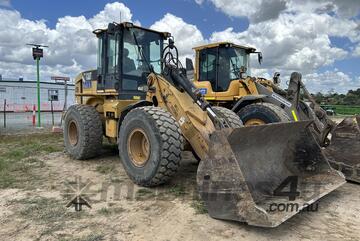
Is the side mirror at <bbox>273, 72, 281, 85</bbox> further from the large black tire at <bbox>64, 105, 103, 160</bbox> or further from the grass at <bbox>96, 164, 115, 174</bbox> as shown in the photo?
the grass at <bbox>96, 164, 115, 174</bbox>

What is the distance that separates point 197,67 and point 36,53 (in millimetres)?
6584

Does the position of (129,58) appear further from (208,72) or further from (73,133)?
(208,72)

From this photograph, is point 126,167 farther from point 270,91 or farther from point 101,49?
point 270,91

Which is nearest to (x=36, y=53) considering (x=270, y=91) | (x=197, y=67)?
(x=197, y=67)

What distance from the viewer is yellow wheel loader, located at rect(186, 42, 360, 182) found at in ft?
19.6

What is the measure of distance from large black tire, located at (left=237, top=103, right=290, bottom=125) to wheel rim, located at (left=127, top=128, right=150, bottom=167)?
2776mm

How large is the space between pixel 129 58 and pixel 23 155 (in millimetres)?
3328

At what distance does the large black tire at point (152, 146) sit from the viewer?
4852 mm

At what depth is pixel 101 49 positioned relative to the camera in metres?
7.46

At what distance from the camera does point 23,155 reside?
26.1 feet

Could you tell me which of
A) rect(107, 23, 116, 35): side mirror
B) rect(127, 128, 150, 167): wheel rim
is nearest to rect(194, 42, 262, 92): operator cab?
rect(107, 23, 116, 35): side mirror

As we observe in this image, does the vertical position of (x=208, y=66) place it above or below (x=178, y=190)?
above

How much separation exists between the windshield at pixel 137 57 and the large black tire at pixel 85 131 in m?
1.00

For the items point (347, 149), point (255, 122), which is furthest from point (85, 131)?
point (347, 149)
